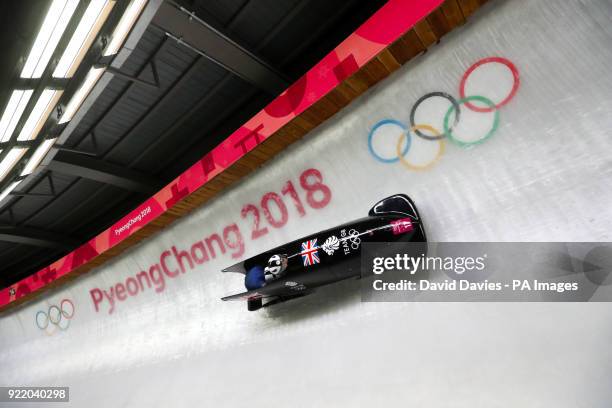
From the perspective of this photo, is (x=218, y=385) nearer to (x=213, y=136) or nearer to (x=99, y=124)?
(x=213, y=136)

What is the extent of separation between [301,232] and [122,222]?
10.2 feet

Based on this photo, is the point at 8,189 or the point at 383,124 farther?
the point at 8,189

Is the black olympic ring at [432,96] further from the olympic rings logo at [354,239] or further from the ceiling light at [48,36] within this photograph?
the ceiling light at [48,36]

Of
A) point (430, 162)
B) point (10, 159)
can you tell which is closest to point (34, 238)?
point (10, 159)

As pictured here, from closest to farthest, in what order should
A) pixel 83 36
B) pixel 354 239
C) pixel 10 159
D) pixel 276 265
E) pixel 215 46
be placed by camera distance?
pixel 83 36, pixel 354 239, pixel 276 265, pixel 10 159, pixel 215 46

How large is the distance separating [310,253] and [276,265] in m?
0.38

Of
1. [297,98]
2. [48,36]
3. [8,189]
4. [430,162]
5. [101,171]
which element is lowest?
[430,162]

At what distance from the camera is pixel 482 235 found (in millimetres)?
2930

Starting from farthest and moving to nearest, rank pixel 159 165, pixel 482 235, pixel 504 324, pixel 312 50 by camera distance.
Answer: pixel 159 165 < pixel 312 50 < pixel 482 235 < pixel 504 324

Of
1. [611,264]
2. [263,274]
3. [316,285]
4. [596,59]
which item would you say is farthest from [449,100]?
[263,274]

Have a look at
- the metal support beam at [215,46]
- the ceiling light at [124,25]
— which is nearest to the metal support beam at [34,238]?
the metal support beam at [215,46]

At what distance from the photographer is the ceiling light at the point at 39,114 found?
346 centimetres

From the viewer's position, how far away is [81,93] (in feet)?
11.5

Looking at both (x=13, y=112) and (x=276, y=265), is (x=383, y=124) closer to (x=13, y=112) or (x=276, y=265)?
(x=276, y=265)
